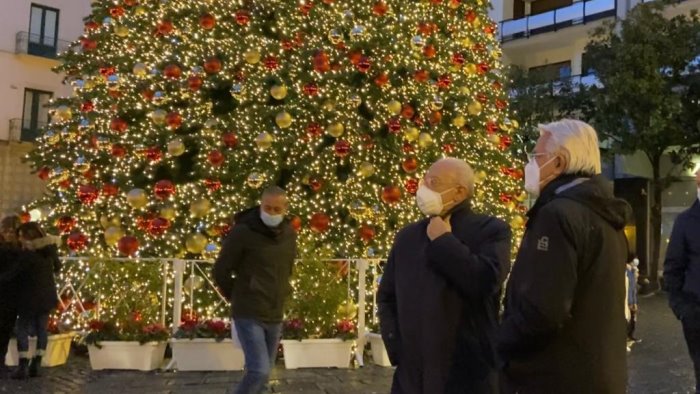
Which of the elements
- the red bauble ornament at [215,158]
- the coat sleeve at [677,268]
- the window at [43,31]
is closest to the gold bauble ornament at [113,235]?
the red bauble ornament at [215,158]

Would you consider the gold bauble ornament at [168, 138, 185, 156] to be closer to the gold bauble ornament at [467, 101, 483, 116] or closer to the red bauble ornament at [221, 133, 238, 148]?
the red bauble ornament at [221, 133, 238, 148]

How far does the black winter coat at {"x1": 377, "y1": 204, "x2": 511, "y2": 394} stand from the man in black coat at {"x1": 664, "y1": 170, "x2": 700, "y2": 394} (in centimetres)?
190

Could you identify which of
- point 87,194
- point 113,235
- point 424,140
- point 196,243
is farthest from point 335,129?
point 87,194

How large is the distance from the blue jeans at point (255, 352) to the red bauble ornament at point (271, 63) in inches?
226

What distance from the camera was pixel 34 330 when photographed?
7922 mm

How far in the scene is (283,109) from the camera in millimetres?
10305

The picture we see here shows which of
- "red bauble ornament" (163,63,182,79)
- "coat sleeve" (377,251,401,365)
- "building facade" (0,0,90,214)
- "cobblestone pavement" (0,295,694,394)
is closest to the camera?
"coat sleeve" (377,251,401,365)

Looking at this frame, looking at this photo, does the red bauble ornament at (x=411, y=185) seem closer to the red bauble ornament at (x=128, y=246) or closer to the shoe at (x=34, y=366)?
the red bauble ornament at (x=128, y=246)

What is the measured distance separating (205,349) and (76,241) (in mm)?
3072

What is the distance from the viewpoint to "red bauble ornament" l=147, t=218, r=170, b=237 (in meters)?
9.80

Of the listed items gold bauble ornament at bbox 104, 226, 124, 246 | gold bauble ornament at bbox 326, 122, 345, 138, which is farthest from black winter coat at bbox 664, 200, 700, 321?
gold bauble ornament at bbox 104, 226, 124, 246

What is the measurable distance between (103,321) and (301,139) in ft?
11.8

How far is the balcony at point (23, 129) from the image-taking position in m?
29.9

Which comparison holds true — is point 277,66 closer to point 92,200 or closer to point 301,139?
point 301,139
